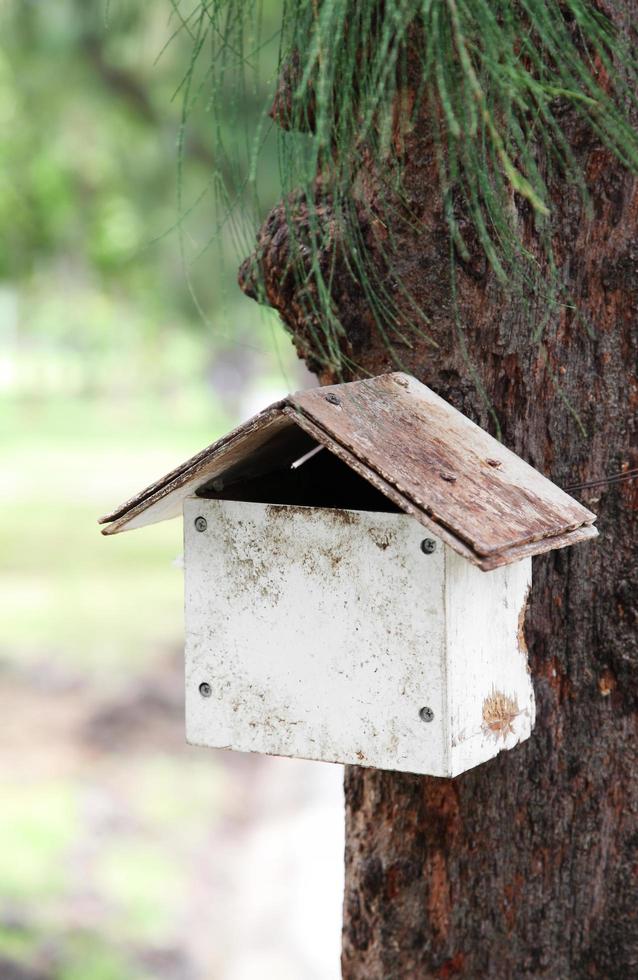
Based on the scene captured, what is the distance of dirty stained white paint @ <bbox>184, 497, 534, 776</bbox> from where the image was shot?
119cm

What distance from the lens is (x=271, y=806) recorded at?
5.82m

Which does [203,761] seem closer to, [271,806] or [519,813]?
[271,806]

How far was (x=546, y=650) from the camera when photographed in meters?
1.40

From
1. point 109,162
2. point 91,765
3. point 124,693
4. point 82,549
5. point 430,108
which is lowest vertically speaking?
point 91,765

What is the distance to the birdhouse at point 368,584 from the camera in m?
1.17

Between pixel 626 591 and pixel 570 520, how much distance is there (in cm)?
19

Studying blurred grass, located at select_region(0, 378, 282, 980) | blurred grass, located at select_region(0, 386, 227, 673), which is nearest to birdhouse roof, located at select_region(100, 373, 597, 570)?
blurred grass, located at select_region(0, 386, 227, 673)

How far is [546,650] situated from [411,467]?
348 mm

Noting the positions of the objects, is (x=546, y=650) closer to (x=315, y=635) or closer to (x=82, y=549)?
(x=315, y=635)

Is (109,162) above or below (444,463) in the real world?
above

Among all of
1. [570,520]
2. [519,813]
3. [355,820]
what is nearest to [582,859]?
[519,813]

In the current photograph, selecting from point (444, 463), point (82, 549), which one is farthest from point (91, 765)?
point (82, 549)

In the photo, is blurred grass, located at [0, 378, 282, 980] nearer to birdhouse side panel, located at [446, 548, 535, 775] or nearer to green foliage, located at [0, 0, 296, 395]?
green foliage, located at [0, 0, 296, 395]

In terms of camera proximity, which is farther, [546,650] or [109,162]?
[109,162]
